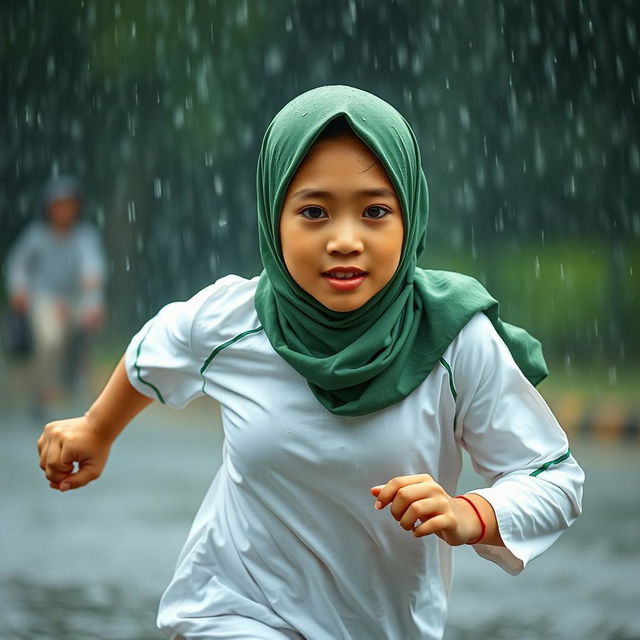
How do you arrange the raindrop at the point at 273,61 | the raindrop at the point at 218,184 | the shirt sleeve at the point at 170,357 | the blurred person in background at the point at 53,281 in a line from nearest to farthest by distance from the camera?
the shirt sleeve at the point at 170,357 < the blurred person in background at the point at 53,281 < the raindrop at the point at 273,61 < the raindrop at the point at 218,184

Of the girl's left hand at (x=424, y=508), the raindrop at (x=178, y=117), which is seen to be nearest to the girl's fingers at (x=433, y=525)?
the girl's left hand at (x=424, y=508)

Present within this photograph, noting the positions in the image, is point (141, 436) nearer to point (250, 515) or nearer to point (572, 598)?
point (572, 598)

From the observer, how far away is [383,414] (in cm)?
255

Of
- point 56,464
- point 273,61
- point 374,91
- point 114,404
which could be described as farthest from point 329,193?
point 273,61

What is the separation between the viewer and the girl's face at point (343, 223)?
2.49 metres

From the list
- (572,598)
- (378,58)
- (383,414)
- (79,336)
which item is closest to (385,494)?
(383,414)

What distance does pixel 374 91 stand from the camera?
15156 mm

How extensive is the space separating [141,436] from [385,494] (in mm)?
7264

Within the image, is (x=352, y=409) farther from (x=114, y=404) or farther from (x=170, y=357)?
(x=114, y=404)

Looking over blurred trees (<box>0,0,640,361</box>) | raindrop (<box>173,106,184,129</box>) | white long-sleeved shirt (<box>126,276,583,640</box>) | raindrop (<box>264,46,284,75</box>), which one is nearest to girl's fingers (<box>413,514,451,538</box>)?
white long-sleeved shirt (<box>126,276,583,640</box>)

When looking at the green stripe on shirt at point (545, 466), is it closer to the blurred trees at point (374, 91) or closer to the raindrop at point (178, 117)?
the blurred trees at point (374, 91)

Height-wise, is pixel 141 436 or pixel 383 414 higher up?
pixel 383 414

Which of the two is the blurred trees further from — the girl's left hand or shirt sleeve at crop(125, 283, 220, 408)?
the girl's left hand

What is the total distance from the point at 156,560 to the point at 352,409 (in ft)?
11.4
